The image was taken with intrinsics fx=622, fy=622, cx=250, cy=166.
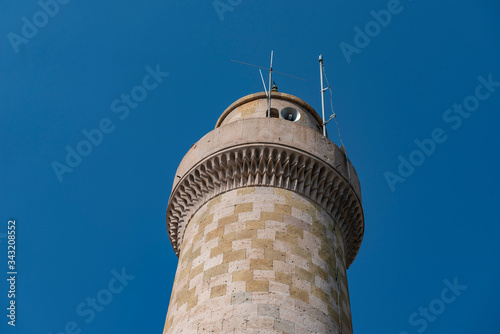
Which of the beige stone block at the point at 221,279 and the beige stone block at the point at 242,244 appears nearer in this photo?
the beige stone block at the point at 221,279

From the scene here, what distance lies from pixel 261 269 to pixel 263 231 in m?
0.98

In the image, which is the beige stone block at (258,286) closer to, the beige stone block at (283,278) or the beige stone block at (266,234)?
the beige stone block at (283,278)

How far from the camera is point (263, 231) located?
1262 centimetres

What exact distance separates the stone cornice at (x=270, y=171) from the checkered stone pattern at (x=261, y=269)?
34cm

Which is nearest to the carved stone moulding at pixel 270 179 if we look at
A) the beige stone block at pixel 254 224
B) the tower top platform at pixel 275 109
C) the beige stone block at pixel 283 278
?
the beige stone block at pixel 254 224

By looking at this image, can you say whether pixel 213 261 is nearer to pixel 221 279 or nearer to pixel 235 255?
pixel 235 255

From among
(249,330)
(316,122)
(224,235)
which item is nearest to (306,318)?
(249,330)

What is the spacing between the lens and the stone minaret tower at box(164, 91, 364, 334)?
11.5 m

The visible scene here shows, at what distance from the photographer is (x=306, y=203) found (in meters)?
13.7

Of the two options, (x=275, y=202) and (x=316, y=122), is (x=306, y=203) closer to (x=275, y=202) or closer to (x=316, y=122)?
(x=275, y=202)

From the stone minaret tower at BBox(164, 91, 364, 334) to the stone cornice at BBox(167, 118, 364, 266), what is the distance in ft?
0.08

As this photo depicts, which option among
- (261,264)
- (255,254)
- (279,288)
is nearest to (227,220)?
(255,254)

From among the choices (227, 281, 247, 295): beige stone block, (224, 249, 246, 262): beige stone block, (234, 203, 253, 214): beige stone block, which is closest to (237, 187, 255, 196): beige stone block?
(234, 203, 253, 214): beige stone block

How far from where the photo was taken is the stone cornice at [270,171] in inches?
550
